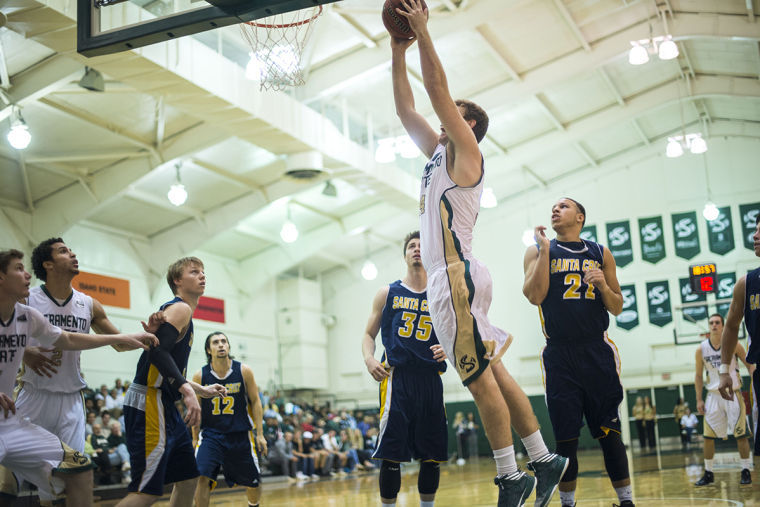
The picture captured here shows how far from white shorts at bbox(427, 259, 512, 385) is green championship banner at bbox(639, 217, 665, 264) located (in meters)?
22.1

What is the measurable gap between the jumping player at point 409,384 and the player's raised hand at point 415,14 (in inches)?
83.6

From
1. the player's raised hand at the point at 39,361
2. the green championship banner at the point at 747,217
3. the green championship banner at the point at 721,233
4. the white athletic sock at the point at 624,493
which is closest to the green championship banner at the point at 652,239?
the green championship banner at the point at 721,233

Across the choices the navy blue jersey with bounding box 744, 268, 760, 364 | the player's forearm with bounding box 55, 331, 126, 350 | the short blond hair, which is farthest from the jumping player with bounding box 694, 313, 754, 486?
the player's forearm with bounding box 55, 331, 126, 350

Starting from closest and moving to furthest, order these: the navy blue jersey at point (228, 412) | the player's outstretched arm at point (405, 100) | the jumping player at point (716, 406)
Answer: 1. the player's outstretched arm at point (405, 100)
2. the navy blue jersey at point (228, 412)
3. the jumping player at point (716, 406)

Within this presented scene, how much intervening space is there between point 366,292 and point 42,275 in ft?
74.2

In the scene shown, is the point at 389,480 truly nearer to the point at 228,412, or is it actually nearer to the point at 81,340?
the point at 81,340

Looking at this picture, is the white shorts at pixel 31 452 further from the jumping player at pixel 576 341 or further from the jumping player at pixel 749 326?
the jumping player at pixel 749 326

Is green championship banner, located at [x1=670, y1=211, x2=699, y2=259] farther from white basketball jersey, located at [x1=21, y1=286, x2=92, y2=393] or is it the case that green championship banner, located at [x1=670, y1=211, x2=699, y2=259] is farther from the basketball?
white basketball jersey, located at [x1=21, y1=286, x2=92, y2=393]

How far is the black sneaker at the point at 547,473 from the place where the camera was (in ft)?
13.9

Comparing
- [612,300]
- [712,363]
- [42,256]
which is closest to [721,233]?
[712,363]

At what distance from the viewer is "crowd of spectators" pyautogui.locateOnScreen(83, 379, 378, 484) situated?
1434 cm

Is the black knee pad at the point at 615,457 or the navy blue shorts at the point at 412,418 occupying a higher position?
the navy blue shorts at the point at 412,418

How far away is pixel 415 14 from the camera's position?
427cm

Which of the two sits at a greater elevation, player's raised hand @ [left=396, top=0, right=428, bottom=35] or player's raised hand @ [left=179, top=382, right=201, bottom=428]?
player's raised hand @ [left=396, top=0, right=428, bottom=35]
